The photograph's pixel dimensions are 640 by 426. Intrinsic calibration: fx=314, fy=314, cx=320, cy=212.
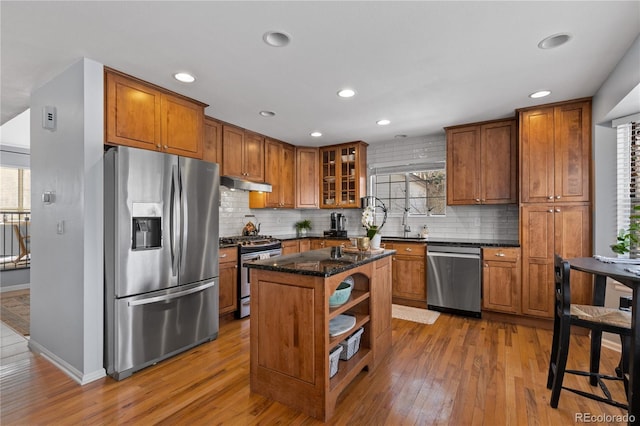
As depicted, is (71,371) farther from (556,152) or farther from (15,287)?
(556,152)

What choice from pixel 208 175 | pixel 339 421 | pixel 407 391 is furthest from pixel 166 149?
pixel 407 391

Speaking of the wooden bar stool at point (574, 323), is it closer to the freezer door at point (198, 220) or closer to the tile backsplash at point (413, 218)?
the tile backsplash at point (413, 218)

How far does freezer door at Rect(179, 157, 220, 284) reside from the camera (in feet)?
9.62

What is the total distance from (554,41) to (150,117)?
3.31 m

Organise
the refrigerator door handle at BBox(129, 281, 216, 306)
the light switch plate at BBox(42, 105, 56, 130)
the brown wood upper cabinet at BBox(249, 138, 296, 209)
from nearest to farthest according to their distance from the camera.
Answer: the refrigerator door handle at BBox(129, 281, 216, 306), the light switch plate at BBox(42, 105, 56, 130), the brown wood upper cabinet at BBox(249, 138, 296, 209)

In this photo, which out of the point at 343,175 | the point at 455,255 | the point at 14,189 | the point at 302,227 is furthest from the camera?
the point at 14,189

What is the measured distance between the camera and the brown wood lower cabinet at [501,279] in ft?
12.2

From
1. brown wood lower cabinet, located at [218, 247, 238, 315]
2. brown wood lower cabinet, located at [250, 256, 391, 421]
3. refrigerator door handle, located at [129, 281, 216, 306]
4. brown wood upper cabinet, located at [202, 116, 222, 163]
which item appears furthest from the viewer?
brown wood upper cabinet, located at [202, 116, 222, 163]

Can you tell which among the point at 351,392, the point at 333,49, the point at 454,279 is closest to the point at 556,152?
the point at 454,279

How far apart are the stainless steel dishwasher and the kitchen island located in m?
2.09

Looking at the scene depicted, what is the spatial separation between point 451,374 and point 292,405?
1332 mm

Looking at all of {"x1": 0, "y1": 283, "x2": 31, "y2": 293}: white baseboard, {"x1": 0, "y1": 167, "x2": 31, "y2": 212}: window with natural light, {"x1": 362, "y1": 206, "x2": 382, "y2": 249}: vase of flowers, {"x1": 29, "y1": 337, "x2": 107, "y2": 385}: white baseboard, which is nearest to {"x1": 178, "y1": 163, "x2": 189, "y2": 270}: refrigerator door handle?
{"x1": 29, "y1": 337, "x2": 107, "y2": 385}: white baseboard

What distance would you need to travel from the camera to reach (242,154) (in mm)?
4418

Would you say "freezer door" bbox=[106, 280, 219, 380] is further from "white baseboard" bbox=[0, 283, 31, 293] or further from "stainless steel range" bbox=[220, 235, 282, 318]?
"white baseboard" bbox=[0, 283, 31, 293]
